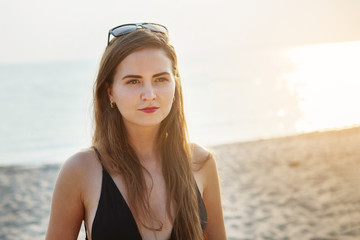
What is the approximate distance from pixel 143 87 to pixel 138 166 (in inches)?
19.0

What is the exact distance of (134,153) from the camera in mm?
2637

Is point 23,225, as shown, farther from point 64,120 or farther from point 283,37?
point 283,37

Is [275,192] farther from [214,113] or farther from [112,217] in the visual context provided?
[214,113]

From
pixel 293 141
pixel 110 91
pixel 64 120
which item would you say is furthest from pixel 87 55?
pixel 110 91

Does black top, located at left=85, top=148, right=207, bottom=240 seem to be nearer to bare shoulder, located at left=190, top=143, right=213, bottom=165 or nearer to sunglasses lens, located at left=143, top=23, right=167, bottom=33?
bare shoulder, located at left=190, top=143, right=213, bottom=165

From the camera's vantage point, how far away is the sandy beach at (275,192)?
6.35 metres

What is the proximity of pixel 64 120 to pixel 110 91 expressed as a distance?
22393 millimetres

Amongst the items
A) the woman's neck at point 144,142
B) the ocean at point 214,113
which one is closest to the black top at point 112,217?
the woman's neck at point 144,142

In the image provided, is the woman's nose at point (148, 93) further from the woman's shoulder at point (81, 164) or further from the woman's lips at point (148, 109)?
the woman's shoulder at point (81, 164)

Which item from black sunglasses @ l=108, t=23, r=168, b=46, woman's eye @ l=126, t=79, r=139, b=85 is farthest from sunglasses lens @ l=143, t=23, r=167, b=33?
woman's eye @ l=126, t=79, r=139, b=85

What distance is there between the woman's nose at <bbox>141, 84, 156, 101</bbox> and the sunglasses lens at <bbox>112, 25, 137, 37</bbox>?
13.7 inches

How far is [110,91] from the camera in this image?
2561 mm

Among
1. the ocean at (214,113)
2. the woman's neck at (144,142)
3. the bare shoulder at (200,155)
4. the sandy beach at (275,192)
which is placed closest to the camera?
the woman's neck at (144,142)

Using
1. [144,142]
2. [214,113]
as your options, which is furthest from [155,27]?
[214,113]
